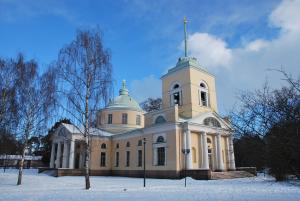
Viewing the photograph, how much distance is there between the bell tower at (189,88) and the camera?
32016 mm

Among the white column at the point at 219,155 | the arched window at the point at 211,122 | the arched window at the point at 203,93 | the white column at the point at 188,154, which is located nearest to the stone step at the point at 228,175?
the white column at the point at 219,155

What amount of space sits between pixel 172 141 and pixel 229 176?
6.52m

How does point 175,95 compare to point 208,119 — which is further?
point 175,95

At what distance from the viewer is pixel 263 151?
14.4ft

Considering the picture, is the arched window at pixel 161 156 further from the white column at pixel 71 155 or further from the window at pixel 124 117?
the window at pixel 124 117

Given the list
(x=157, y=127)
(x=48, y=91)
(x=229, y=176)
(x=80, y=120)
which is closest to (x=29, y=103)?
(x=48, y=91)

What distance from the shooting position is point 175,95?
34219 millimetres

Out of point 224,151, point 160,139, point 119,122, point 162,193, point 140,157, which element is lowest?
point 162,193

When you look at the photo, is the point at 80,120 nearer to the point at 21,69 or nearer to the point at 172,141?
the point at 21,69

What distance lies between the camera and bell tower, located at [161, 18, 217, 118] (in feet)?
105

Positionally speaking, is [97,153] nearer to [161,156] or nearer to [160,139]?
[161,156]

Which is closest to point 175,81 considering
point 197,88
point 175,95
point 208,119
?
point 175,95

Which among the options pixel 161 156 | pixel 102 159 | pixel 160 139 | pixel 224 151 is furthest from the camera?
pixel 102 159

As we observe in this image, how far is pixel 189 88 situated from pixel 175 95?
2.73 meters
